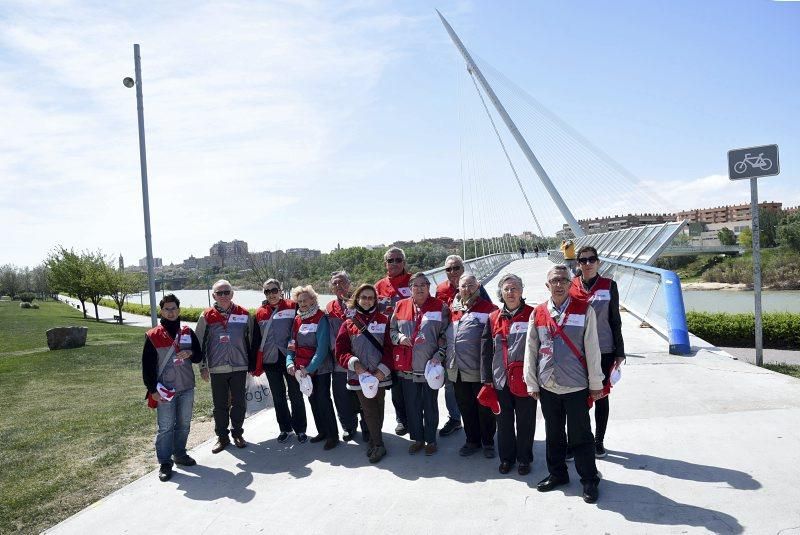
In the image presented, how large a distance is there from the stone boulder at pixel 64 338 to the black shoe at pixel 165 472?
15.4 m

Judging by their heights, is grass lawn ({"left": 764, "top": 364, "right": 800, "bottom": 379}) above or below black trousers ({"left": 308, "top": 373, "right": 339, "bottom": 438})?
below

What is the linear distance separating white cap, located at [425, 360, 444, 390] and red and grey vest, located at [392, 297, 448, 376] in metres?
0.13

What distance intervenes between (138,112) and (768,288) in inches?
2230

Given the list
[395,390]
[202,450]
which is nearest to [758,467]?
[395,390]

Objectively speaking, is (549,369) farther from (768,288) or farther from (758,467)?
(768,288)

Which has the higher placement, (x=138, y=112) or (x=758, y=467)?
(x=138, y=112)

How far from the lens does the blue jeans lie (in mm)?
4867

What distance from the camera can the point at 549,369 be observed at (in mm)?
3787

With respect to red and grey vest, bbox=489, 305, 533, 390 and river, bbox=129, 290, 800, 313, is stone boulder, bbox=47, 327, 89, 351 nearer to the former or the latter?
river, bbox=129, 290, 800, 313

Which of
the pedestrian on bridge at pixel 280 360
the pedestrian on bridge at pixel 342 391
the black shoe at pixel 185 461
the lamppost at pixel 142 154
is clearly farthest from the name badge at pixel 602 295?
the lamppost at pixel 142 154

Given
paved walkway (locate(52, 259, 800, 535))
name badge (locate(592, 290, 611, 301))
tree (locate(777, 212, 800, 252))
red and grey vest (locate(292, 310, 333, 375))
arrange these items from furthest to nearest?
tree (locate(777, 212, 800, 252))
red and grey vest (locate(292, 310, 333, 375))
name badge (locate(592, 290, 611, 301))
paved walkway (locate(52, 259, 800, 535))

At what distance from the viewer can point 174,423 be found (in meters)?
5.00

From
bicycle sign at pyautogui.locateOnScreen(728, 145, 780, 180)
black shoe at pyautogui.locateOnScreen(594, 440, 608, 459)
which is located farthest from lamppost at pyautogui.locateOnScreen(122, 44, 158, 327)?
bicycle sign at pyautogui.locateOnScreen(728, 145, 780, 180)

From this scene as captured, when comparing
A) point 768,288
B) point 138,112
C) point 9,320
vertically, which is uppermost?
point 138,112
